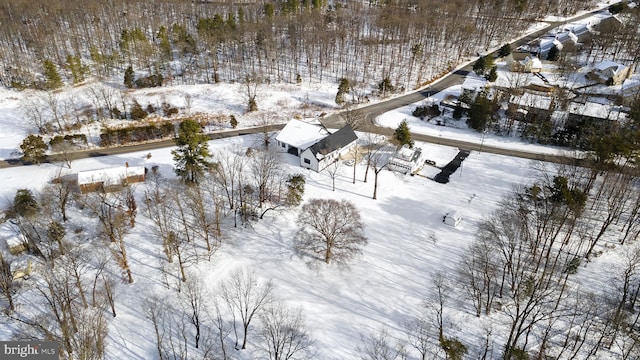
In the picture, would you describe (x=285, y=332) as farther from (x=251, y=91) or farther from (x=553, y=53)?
(x=553, y=53)

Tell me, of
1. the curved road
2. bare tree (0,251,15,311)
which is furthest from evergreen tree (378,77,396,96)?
bare tree (0,251,15,311)

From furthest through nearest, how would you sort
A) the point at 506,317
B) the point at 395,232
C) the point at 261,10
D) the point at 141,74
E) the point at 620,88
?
the point at 261,10
the point at 141,74
the point at 620,88
the point at 395,232
the point at 506,317

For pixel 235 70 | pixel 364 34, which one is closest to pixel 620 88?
pixel 364 34

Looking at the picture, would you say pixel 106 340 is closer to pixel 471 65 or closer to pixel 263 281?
pixel 263 281

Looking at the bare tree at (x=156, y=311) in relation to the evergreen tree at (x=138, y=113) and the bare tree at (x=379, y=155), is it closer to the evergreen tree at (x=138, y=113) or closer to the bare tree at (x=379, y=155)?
the bare tree at (x=379, y=155)

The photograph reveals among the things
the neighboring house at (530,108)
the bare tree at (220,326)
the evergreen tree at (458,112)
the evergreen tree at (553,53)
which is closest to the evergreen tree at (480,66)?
the neighboring house at (530,108)

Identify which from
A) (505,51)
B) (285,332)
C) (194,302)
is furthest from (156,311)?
(505,51)
